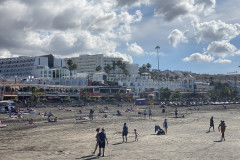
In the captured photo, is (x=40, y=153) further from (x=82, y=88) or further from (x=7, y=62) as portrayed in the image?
(x=7, y=62)

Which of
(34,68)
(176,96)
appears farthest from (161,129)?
(34,68)

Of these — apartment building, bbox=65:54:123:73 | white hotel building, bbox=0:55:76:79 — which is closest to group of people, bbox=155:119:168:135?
white hotel building, bbox=0:55:76:79

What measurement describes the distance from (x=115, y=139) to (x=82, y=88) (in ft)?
241

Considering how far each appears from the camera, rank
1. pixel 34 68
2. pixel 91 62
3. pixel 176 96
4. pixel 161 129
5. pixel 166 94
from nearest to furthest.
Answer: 1. pixel 161 129
2. pixel 166 94
3. pixel 176 96
4. pixel 34 68
5. pixel 91 62

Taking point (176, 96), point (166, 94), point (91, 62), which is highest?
point (91, 62)

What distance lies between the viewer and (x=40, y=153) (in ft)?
45.8

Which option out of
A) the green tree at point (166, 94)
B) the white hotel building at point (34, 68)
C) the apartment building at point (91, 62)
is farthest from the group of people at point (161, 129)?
the apartment building at point (91, 62)

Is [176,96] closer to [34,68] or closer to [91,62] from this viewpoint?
[34,68]

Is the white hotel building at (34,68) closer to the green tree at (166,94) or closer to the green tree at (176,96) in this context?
the green tree at (166,94)

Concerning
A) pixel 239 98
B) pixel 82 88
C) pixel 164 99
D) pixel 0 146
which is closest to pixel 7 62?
pixel 82 88

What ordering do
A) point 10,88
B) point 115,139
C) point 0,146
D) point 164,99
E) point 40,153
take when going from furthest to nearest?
point 164,99
point 10,88
point 115,139
point 0,146
point 40,153

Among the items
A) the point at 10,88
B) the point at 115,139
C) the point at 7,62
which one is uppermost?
the point at 7,62

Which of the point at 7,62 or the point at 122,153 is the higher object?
the point at 7,62

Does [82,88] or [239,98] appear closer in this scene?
[82,88]
